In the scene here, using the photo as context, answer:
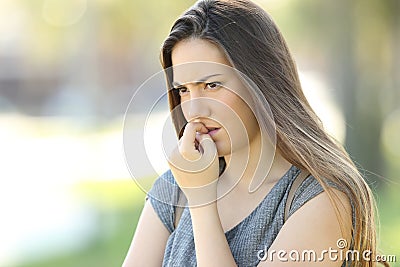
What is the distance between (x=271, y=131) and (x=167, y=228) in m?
0.40

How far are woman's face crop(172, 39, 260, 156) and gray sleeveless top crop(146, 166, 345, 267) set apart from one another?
6.2 inches

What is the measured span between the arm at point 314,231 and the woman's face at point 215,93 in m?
0.25

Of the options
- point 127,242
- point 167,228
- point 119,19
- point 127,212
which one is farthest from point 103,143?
point 167,228

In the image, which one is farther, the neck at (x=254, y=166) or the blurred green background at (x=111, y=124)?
the blurred green background at (x=111, y=124)

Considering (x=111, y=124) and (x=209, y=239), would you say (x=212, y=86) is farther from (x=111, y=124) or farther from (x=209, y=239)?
(x=111, y=124)

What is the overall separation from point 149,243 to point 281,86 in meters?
0.53

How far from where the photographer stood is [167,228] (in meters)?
1.94

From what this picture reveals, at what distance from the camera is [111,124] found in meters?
10.3

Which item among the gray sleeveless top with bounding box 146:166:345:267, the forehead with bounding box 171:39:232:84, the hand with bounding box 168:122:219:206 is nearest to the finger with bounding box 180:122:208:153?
the hand with bounding box 168:122:219:206

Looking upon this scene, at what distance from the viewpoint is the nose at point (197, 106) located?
1.73 metres

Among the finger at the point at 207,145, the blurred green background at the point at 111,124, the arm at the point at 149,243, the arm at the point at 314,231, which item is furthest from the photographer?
the blurred green background at the point at 111,124

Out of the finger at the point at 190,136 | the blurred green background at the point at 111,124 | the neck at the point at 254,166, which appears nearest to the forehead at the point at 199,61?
the finger at the point at 190,136

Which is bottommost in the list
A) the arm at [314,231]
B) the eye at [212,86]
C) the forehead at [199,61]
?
the arm at [314,231]

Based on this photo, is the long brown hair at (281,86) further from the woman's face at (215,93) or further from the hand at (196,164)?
the hand at (196,164)
